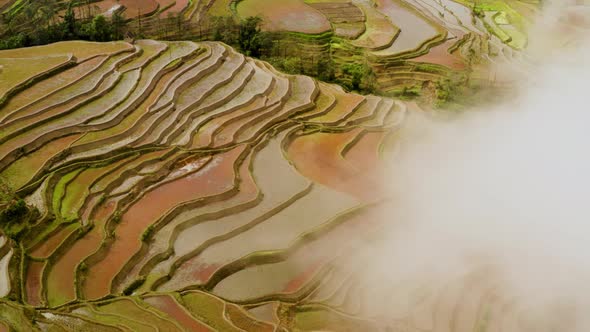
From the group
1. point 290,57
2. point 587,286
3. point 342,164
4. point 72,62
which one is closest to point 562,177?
point 587,286

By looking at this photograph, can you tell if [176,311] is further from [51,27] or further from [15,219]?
[51,27]

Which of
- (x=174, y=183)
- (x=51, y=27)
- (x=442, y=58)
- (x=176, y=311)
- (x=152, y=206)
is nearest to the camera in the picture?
(x=176, y=311)

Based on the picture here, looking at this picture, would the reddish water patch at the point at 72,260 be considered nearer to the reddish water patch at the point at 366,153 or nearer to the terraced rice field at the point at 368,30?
the reddish water patch at the point at 366,153

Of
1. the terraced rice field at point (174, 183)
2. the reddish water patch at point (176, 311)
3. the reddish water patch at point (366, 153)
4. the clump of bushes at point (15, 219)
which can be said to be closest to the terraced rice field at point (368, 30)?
the terraced rice field at point (174, 183)

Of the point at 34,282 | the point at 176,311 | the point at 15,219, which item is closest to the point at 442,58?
the point at 176,311

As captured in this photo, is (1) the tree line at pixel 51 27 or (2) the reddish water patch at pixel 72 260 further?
(1) the tree line at pixel 51 27

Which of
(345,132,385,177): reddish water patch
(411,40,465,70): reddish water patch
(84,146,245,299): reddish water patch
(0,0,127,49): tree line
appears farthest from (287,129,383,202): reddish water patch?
(0,0,127,49): tree line

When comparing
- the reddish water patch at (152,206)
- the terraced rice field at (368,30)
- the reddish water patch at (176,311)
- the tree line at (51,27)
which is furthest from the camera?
the terraced rice field at (368,30)

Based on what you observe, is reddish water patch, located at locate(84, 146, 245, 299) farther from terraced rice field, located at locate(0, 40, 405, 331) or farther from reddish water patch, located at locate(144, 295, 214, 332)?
reddish water patch, located at locate(144, 295, 214, 332)
